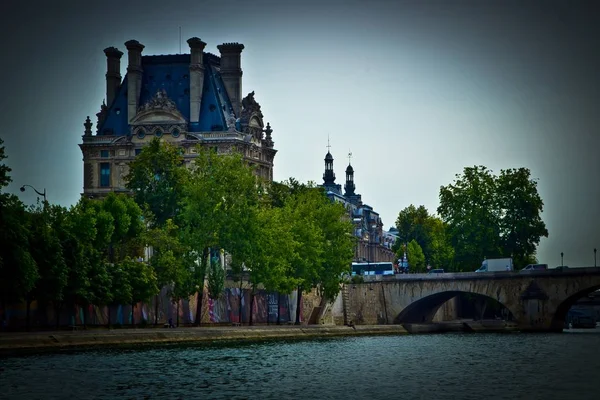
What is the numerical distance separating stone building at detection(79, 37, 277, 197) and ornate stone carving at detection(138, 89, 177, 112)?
135 millimetres

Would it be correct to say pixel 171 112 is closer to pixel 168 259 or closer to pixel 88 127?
pixel 88 127

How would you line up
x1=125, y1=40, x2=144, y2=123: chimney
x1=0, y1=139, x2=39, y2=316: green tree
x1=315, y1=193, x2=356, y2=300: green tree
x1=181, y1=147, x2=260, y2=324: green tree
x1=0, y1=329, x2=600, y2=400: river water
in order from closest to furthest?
1. x1=0, y1=329, x2=600, y2=400: river water
2. x1=0, y1=139, x2=39, y2=316: green tree
3. x1=181, y1=147, x2=260, y2=324: green tree
4. x1=315, y1=193, x2=356, y2=300: green tree
5. x1=125, y1=40, x2=144, y2=123: chimney

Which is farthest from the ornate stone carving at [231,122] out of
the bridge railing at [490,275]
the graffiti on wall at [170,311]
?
the graffiti on wall at [170,311]

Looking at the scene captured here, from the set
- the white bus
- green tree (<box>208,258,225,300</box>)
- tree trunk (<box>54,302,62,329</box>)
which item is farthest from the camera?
the white bus

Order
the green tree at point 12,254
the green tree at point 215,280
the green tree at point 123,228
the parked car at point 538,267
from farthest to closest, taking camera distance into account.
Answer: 1. the parked car at point 538,267
2. the green tree at point 215,280
3. the green tree at point 123,228
4. the green tree at point 12,254

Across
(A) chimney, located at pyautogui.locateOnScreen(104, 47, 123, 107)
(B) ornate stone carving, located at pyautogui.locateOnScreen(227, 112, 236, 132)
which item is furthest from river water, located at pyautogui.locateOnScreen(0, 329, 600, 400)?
(A) chimney, located at pyautogui.locateOnScreen(104, 47, 123, 107)

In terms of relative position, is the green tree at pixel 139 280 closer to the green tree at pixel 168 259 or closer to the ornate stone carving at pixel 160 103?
the green tree at pixel 168 259

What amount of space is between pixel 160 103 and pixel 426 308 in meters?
45.4

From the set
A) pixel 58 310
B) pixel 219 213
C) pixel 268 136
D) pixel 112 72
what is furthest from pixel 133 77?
pixel 58 310

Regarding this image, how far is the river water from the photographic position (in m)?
58.9

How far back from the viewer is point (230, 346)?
319 ft

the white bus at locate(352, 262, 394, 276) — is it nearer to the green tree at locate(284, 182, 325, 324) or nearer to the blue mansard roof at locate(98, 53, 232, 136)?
the blue mansard roof at locate(98, 53, 232, 136)

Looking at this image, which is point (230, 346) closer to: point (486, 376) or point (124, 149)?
point (486, 376)

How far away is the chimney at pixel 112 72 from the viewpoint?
577 ft
